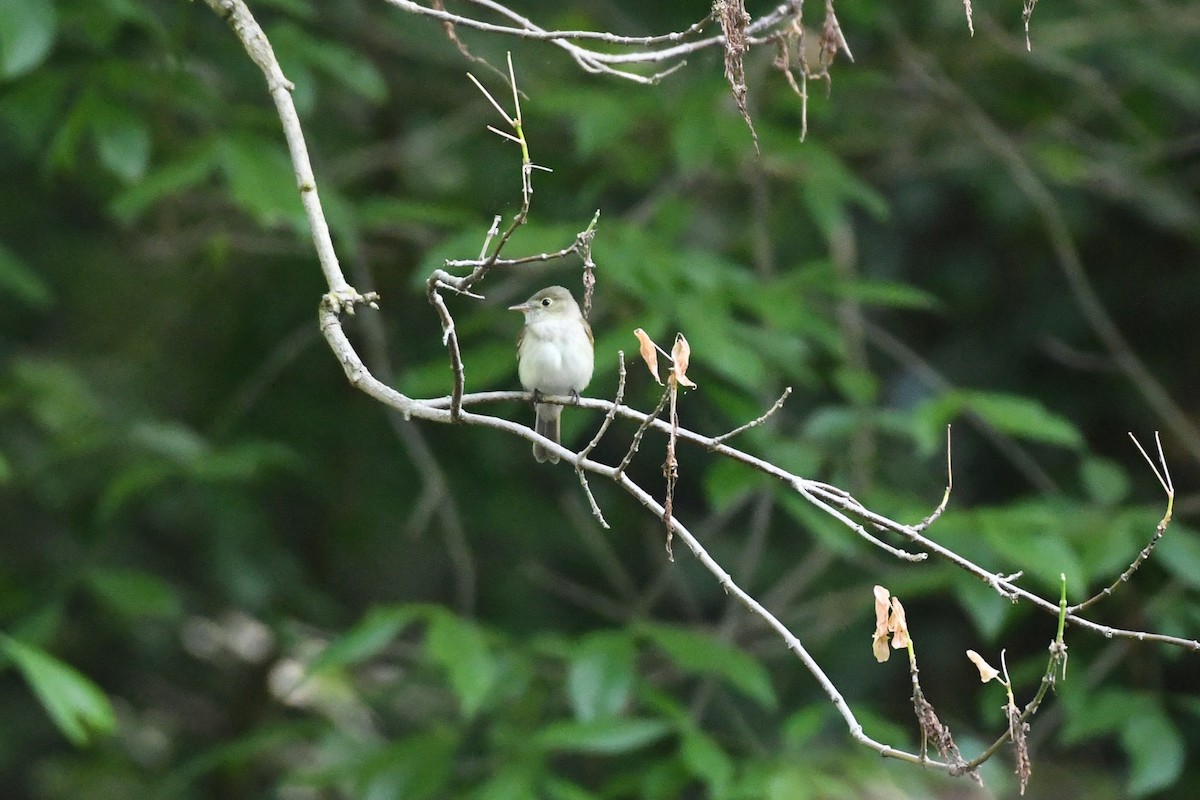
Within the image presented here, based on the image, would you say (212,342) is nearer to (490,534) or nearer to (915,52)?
(490,534)

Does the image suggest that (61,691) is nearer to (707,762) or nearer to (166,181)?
(166,181)

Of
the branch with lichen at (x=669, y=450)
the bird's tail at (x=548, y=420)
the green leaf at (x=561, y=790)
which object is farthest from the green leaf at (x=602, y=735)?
the branch with lichen at (x=669, y=450)

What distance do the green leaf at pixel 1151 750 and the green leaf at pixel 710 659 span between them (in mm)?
1243

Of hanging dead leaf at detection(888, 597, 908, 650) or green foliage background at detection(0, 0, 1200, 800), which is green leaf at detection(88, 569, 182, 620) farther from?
hanging dead leaf at detection(888, 597, 908, 650)

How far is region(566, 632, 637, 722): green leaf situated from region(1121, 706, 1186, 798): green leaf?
170 cm

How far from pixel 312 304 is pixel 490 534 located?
135 cm

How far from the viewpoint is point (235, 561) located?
235 inches

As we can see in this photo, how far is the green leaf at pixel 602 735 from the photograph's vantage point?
4.61 m

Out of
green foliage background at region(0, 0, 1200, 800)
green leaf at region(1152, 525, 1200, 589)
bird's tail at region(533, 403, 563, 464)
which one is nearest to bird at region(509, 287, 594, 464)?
bird's tail at region(533, 403, 563, 464)

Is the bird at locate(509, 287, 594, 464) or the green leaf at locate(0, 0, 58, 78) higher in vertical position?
the green leaf at locate(0, 0, 58, 78)

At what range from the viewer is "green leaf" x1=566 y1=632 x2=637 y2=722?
471cm

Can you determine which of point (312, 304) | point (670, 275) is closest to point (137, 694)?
point (312, 304)

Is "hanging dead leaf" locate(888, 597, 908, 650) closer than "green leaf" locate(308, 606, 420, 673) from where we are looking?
Yes

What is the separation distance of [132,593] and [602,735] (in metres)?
1.99
